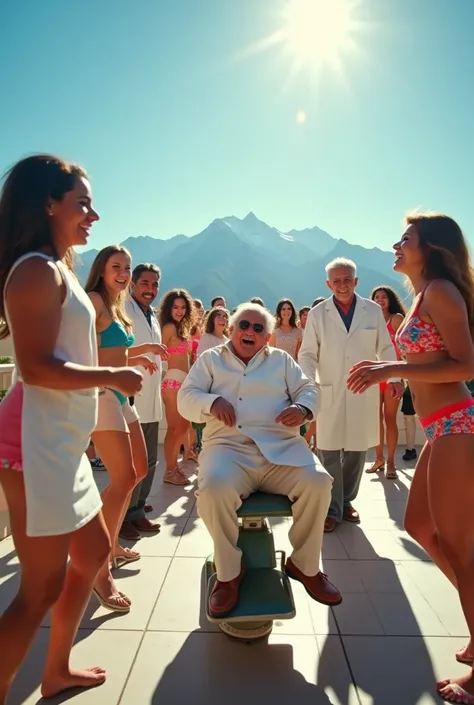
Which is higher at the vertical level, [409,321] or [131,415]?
[409,321]

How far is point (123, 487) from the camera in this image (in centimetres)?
234

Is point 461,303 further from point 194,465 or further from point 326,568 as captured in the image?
point 194,465

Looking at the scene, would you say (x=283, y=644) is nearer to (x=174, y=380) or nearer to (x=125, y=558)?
(x=125, y=558)

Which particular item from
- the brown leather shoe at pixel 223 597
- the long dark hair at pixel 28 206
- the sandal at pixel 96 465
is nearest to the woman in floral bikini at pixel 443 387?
the brown leather shoe at pixel 223 597

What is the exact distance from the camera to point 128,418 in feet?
8.26

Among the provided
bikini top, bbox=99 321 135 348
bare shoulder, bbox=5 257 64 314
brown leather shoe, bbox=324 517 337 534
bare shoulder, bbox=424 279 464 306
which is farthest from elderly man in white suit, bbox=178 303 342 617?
brown leather shoe, bbox=324 517 337 534

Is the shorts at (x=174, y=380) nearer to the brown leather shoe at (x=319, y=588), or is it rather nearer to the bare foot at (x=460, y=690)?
the brown leather shoe at (x=319, y=588)

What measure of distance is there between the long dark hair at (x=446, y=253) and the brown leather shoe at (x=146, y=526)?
2596 millimetres

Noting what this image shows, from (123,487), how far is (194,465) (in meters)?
3.30

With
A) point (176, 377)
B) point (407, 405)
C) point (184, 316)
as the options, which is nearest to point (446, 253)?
point (184, 316)

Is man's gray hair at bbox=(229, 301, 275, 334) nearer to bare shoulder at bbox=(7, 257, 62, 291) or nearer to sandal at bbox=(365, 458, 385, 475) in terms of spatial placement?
bare shoulder at bbox=(7, 257, 62, 291)

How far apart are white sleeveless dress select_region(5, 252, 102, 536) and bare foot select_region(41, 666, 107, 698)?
29.1 inches

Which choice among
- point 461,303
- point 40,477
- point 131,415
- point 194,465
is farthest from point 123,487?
point 194,465

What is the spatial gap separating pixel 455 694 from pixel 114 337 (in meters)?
2.12
